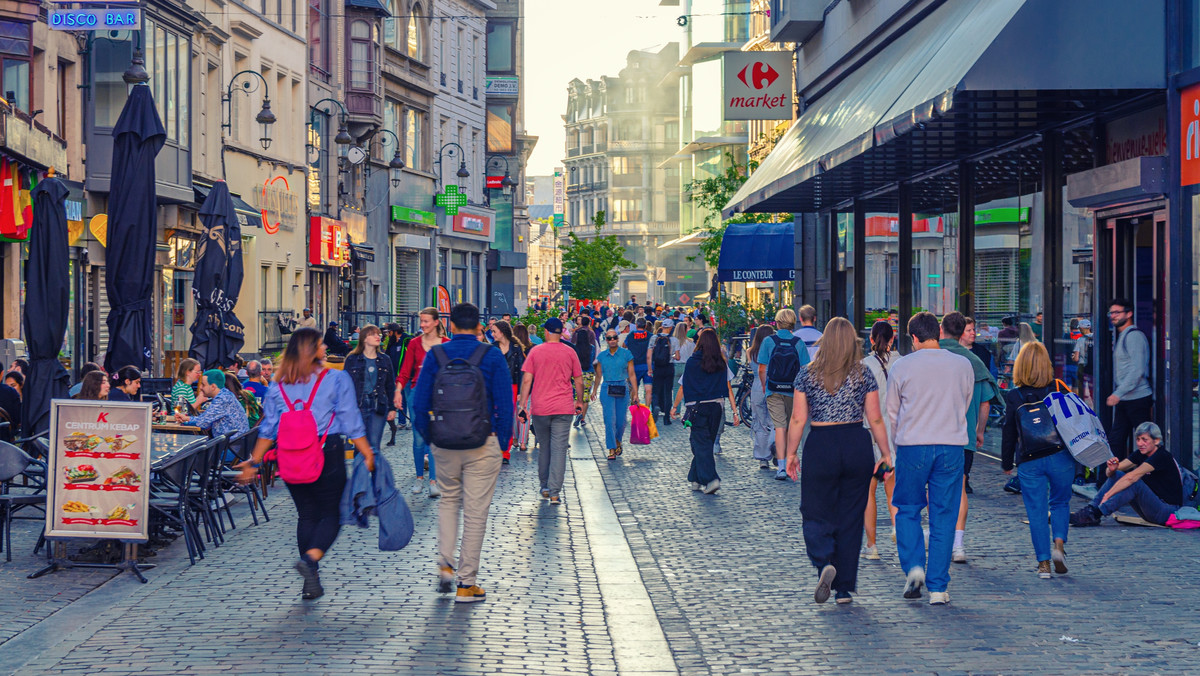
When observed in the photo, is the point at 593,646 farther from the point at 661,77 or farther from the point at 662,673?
the point at 661,77

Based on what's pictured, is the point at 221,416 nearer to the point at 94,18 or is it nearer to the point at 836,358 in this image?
the point at 836,358

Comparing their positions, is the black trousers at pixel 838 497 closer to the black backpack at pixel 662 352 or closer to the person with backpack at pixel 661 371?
the person with backpack at pixel 661 371

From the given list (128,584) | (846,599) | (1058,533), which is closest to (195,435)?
(128,584)

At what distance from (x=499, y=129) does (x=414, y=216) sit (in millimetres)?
14451

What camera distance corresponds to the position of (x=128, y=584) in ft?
28.8

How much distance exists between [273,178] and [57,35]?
12.8 m

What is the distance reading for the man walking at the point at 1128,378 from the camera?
1214 cm

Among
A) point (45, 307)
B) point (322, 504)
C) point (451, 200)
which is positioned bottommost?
point (322, 504)

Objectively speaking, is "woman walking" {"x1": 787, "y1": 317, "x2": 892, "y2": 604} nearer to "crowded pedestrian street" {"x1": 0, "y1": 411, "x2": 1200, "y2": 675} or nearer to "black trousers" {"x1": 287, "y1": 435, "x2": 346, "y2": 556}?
"crowded pedestrian street" {"x1": 0, "y1": 411, "x2": 1200, "y2": 675}

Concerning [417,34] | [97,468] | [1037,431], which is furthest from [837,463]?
[417,34]

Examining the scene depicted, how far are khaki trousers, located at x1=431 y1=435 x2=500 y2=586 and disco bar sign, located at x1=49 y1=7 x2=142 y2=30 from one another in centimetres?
1122

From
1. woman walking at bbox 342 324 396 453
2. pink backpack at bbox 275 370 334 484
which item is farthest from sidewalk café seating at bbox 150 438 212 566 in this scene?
woman walking at bbox 342 324 396 453

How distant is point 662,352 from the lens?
21.5 meters

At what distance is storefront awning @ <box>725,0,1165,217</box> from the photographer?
1176 cm
